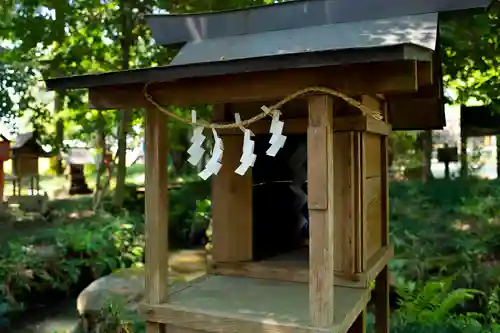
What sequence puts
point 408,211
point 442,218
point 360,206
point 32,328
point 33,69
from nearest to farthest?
1. point 360,206
2. point 32,328
3. point 33,69
4. point 442,218
5. point 408,211

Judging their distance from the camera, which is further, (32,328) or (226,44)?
(32,328)

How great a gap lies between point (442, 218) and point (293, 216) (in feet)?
23.1

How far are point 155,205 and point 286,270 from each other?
3.50 ft

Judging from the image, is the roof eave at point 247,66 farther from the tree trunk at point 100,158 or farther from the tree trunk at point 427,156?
the tree trunk at point 427,156

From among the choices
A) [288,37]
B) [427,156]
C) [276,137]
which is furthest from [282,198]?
[427,156]

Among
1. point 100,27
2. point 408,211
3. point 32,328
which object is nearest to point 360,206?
point 32,328

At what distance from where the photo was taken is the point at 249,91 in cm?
244

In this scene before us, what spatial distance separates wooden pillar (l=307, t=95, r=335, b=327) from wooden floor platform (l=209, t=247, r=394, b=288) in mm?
826

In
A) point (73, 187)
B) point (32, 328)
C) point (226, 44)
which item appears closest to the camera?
point (226, 44)

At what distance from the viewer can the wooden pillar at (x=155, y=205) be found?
2744mm

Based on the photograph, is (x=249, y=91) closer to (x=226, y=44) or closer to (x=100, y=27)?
(x=226, y=44)

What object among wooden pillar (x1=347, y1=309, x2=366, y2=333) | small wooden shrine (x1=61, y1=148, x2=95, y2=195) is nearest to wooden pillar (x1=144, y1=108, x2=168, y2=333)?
wooden pillar (x1=347, y1=309, x2=366, y2=333)

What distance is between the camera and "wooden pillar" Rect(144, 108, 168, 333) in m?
2.74

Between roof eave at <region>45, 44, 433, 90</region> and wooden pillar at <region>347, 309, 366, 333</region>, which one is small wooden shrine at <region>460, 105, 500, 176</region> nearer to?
wooden pillar at <region>347, 309, 366, 333</region>
